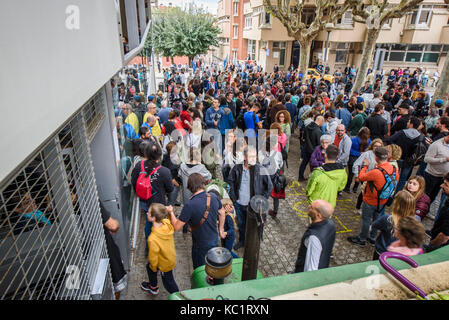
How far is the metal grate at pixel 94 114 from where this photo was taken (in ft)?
10.4

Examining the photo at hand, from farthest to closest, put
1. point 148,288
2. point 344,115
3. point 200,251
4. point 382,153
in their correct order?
point 344,115
point 382,153
point 148,288
point 200,251

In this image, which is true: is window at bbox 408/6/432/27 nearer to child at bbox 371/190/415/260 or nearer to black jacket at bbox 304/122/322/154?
black jacket at bbox 304/122/322/154

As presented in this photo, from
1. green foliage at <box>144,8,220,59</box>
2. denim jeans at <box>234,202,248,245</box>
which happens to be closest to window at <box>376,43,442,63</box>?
green foliage at <box>144,8,220,59</box>

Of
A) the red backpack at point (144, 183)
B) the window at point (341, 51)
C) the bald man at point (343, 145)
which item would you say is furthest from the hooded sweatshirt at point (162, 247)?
the window at point (341, 51)

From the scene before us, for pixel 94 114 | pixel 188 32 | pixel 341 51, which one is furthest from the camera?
pixel 341 51

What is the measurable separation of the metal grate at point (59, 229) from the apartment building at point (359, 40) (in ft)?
87.8

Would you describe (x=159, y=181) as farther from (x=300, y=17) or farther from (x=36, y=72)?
(x=300, y=17)

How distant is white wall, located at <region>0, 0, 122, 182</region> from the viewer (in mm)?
1003

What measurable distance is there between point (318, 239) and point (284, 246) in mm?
2423

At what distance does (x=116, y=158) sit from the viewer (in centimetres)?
420

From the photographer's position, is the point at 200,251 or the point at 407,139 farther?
the point at 407,139

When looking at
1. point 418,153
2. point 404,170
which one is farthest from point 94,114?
point 404,170

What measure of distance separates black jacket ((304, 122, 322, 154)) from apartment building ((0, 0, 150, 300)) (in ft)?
15.9

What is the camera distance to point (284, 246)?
5297mm
